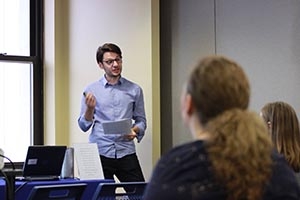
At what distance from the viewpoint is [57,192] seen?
9.17 ft

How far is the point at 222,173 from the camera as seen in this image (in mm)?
1354

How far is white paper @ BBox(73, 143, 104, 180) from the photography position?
3.63m

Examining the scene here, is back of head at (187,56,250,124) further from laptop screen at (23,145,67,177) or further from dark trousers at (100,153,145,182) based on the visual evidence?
dark trousers at (100,153,145,182)

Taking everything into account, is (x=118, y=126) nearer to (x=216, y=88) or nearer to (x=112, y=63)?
(x=112, y=63)

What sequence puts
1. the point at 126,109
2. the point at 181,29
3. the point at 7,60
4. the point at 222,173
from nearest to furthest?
the point at 222,173 < the point at 126,109 < the point at 181,29 < the point at 7,60

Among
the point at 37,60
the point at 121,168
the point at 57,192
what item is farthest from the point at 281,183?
the point at 37,60

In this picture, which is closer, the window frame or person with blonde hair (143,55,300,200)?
person with blonde hair (143,55,300,200)

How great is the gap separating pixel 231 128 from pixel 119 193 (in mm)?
1608

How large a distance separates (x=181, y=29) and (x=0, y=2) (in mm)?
1663

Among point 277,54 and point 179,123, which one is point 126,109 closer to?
point 179,123

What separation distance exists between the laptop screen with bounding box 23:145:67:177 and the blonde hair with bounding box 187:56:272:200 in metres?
1.95

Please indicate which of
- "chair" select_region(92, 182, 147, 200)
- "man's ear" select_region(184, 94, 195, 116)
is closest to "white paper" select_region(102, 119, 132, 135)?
"chair" select_region(92, 182, 147, 200)

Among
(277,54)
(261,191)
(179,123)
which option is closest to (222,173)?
(261,191)

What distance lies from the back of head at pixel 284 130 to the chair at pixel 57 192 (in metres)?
1.01
